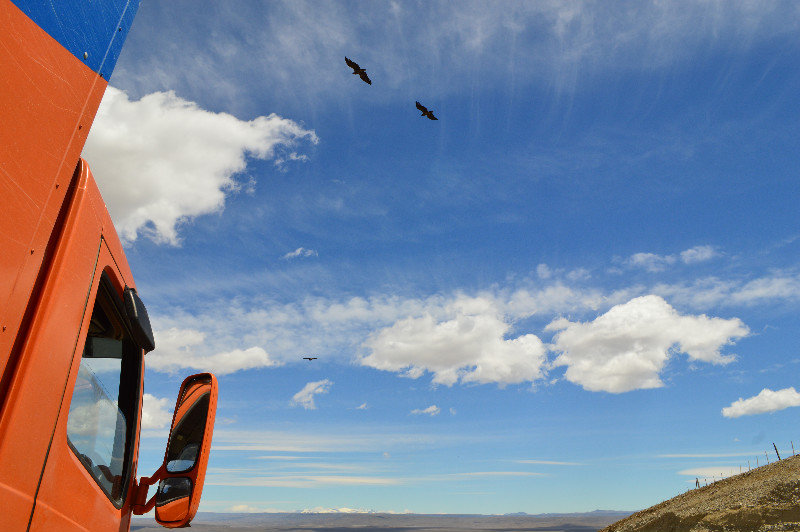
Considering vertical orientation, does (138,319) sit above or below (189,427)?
above

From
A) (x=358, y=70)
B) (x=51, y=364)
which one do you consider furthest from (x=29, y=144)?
(x=358, y=70)

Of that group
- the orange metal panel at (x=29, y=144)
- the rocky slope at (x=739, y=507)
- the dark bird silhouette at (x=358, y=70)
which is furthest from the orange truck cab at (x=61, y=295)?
the rocky slope at (x=739, y=507)

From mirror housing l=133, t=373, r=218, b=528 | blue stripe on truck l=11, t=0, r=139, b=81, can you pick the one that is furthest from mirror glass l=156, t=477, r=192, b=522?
blue stripe on truck l=11, t=0, r=139, b=81

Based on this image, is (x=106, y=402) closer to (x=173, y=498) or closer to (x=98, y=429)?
(x=98, y=429)

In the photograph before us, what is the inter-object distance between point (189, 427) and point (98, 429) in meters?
0.52

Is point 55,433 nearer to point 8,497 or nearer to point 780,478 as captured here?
point 8,497

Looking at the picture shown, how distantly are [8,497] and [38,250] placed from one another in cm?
96

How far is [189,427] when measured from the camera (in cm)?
335

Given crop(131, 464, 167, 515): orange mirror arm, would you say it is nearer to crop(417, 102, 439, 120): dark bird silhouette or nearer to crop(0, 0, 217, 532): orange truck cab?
crop(0, 0, 217, 532): orange truck cab

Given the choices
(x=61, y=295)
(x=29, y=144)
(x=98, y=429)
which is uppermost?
(x=29, y=144)

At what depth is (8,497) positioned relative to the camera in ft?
6.16

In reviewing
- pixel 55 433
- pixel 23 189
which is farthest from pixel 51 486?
pixel 23 189

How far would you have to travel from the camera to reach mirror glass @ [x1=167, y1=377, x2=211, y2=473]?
3211 millimetres

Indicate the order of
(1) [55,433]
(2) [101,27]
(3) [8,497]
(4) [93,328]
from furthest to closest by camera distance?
(4) [93,328] < (2) [101,27] < (1) [55,433] < (3) [8,497]
